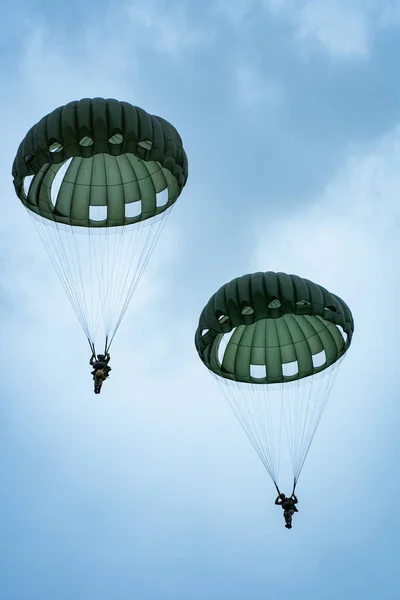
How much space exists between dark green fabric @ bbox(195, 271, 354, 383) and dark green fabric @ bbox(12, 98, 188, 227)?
3521 mm

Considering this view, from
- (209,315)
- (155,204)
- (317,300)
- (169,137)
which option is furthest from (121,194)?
(317,300)

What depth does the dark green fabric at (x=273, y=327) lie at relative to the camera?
2320 centimetres

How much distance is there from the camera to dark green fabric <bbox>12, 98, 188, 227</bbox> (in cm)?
2280

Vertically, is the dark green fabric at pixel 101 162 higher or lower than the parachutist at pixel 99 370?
higher

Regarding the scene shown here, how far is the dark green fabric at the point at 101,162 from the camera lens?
22.8 meters

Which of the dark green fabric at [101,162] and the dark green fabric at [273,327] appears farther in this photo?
the dark green fabric at [273,327]

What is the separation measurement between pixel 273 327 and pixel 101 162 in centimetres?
632

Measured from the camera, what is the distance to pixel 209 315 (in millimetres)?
23719

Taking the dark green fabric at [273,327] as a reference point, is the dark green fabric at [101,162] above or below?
above

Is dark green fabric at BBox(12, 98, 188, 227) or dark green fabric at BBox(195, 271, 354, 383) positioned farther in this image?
dark green fabric at BBox(195, 271, 354, 383)

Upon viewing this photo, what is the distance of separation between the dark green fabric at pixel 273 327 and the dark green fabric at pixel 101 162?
3521mm

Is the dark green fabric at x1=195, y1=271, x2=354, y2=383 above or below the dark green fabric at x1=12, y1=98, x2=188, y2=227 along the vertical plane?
below

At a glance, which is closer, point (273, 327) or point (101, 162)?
point (101, 162)

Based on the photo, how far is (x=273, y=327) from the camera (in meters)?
26.1
